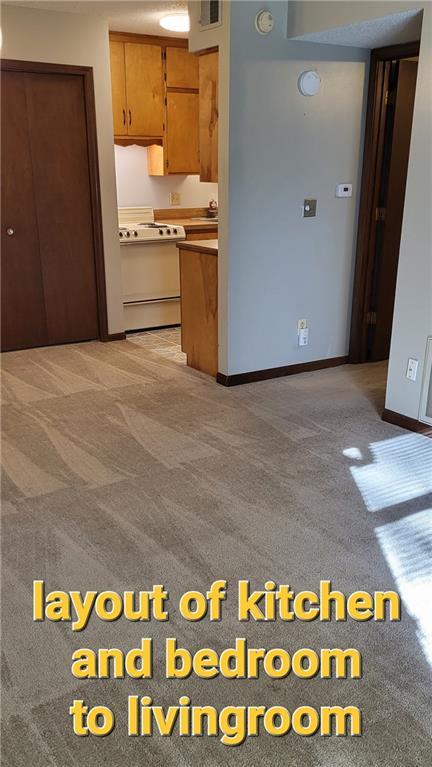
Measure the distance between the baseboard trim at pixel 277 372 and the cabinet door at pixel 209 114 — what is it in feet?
4.39

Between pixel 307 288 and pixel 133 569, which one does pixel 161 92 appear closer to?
pixel 307 288

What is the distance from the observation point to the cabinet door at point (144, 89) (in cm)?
547

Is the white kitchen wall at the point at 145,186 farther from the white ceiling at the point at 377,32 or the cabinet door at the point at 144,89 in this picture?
the white ceiling at the point at 377,32

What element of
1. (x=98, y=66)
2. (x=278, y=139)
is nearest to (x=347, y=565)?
(x=278, y=139)

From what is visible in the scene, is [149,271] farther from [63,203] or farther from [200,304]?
[200,304]

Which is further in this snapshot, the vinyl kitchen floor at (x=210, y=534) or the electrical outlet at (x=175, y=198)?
the electrical outlet at (x=175, y=198)

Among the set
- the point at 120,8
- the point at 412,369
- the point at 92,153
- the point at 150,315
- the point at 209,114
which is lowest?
the point at 150,315

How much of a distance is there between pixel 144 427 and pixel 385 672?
2.04 metres

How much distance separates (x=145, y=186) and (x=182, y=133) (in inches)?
25.3

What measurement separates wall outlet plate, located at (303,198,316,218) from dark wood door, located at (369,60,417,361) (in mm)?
578

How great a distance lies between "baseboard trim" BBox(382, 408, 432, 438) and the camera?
3391 mm

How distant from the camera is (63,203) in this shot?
192 inches

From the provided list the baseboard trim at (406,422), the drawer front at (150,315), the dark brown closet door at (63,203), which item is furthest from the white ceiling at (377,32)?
the drawer front at (150,315)

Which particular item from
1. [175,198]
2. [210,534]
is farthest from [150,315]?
[210,534]
